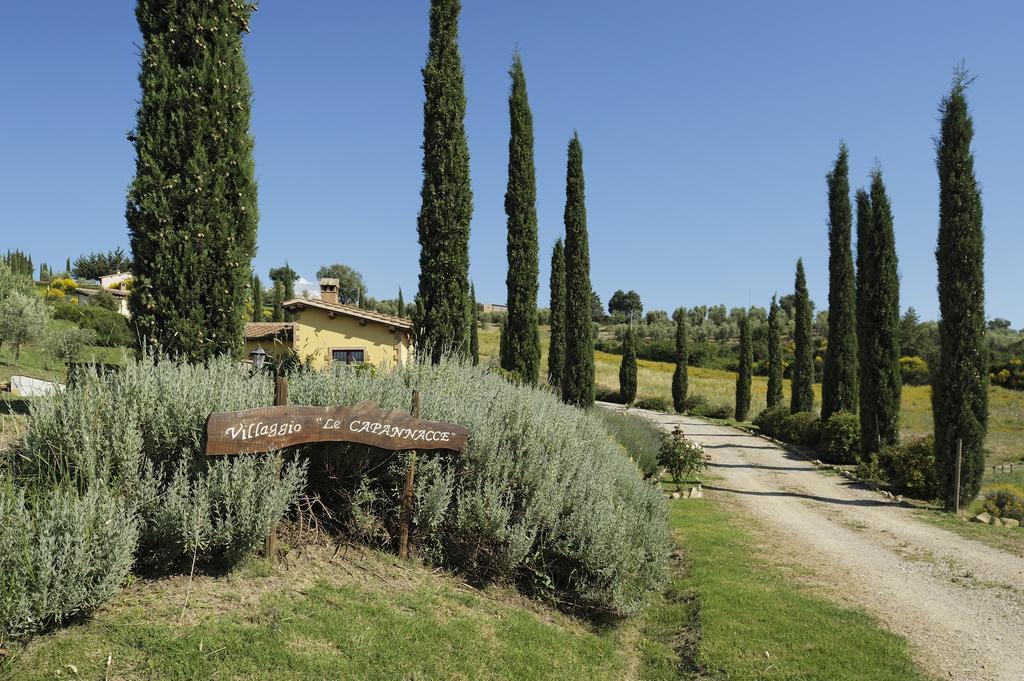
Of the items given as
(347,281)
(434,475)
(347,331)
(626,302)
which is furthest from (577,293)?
(626,302)

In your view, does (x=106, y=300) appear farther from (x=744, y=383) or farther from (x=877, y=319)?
(x=877, y=319)

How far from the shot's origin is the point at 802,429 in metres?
22.9

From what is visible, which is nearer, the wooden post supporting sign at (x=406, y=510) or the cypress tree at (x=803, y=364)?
the wooden post supporting sign at (x=406, y=510)

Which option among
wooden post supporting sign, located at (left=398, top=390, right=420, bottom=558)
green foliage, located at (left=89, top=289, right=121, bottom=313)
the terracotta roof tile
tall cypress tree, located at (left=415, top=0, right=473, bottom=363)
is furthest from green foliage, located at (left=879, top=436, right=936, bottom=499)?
green foliage, located at (left=89, top=289, right=121, bottom=313)

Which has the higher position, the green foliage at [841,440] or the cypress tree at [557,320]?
the cypress tree at [557,320]

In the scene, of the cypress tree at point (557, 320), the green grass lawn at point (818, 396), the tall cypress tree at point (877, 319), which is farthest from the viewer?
the cypress tree at point (557, 320)

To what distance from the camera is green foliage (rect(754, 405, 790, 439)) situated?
2597cm

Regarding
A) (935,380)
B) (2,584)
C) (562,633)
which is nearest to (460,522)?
(562,633)

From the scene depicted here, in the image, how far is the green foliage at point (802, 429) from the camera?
2217cm

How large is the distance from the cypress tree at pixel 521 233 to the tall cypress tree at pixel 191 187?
10770 mm

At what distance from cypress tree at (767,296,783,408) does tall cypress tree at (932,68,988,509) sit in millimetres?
20901

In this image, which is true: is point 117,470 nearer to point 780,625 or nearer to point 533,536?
point 533,536

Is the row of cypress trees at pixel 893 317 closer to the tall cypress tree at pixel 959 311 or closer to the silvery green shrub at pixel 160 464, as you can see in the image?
the tall cypress tree at pixel 959 311

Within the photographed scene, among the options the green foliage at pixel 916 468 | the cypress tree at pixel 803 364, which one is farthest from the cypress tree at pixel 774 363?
the green foliage at pixel 916 468
